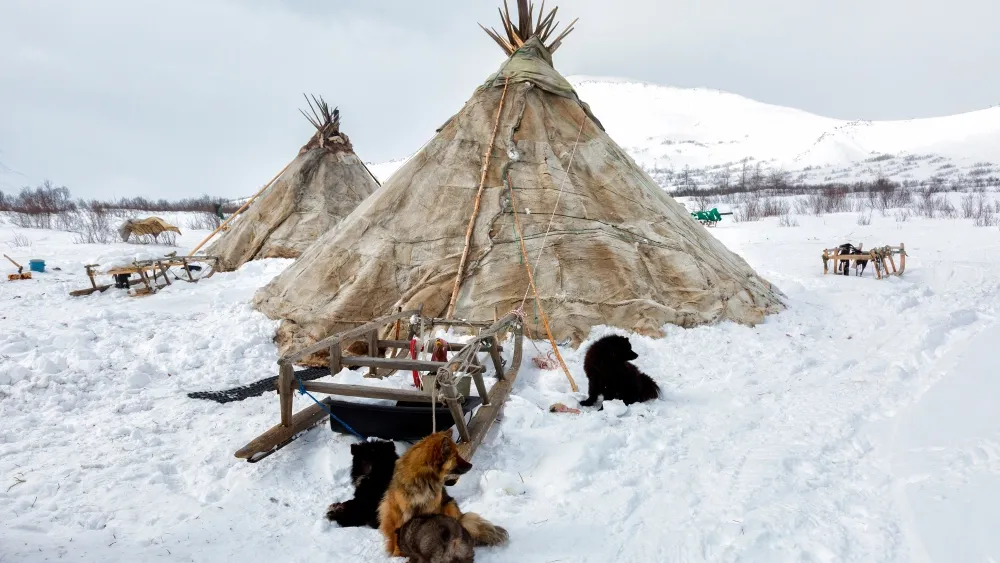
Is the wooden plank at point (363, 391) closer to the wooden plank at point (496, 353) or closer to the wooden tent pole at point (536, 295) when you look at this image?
the wooden plank at point (496, 353)

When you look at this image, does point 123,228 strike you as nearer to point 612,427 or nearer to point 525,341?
point 525,341

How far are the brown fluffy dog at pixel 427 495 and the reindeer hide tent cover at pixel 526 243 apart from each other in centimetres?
322

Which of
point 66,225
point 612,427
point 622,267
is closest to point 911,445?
point 612,427

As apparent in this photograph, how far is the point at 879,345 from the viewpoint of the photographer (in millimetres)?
5840

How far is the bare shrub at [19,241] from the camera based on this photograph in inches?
663

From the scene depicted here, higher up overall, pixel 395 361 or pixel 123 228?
pixel 123 228

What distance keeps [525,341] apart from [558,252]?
4.05 ft

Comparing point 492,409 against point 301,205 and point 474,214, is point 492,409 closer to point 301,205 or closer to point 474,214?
point 474,214

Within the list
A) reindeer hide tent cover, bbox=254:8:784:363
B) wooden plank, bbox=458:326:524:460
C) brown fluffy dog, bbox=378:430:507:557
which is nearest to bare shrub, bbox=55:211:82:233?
reindeer hide tent cover, bbox=254:8:784:363

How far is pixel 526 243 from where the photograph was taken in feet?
20.5

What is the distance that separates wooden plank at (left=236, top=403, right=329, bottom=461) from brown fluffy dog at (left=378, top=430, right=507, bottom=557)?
47.0 inches

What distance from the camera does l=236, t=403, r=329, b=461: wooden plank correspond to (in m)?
3.30

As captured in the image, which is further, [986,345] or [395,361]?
[986,345]

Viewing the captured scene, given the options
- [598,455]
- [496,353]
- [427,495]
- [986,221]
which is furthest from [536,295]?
[986,221]
